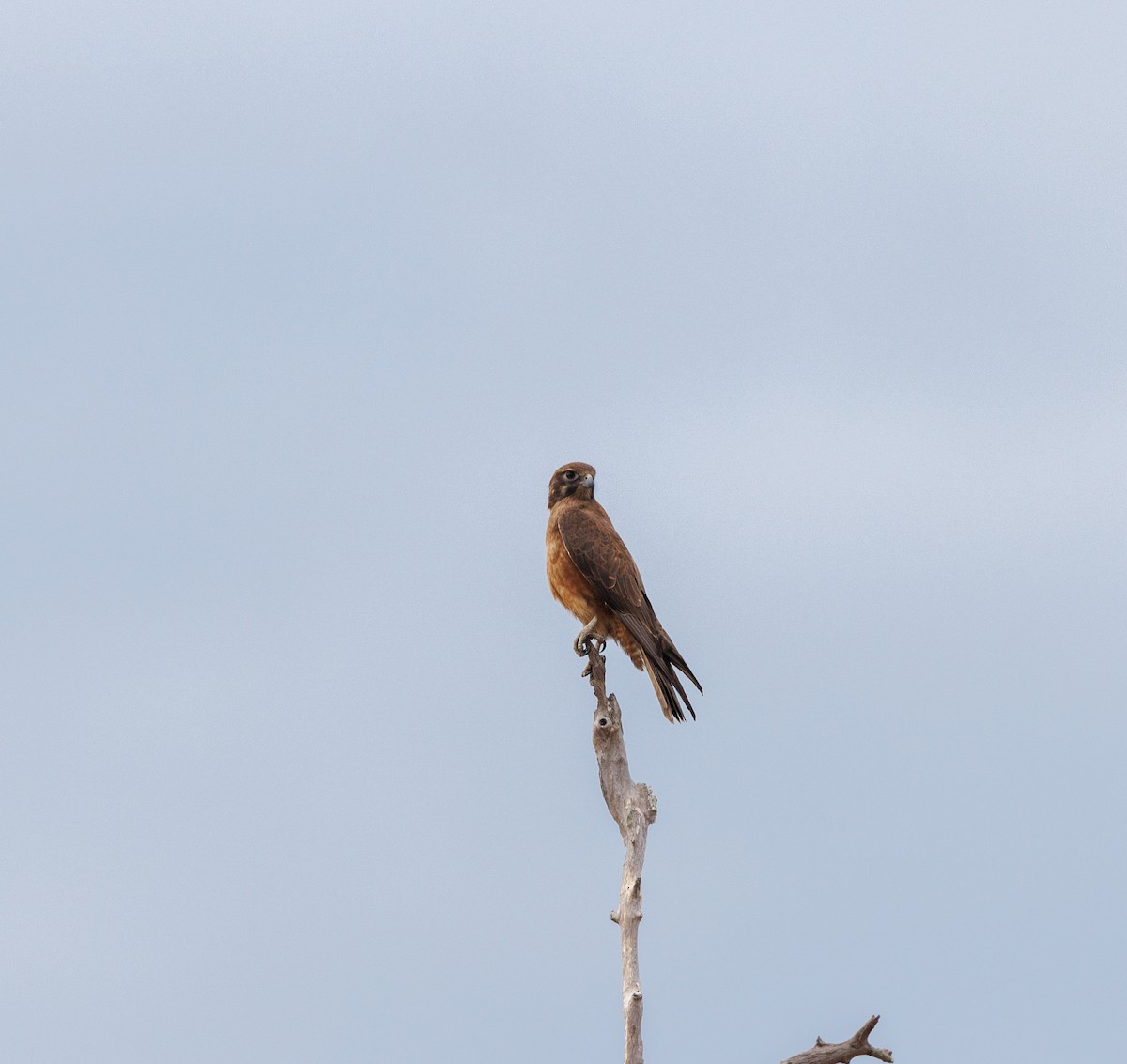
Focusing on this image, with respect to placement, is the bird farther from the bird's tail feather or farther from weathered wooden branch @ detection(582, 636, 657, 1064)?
weathered wooden branch @ detection(582, 636, 657, 1064)

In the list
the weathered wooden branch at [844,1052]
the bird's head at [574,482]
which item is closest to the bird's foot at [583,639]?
the bird's head at [574,482]

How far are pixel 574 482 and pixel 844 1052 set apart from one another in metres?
5.38

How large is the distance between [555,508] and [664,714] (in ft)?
7.45

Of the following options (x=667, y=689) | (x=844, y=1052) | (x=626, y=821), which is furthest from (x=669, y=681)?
(x=844, y=1052)

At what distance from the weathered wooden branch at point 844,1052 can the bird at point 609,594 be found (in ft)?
9.26

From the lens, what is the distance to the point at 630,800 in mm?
10469

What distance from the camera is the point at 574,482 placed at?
1343 cm

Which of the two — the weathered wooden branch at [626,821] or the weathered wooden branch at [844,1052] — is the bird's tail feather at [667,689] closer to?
the weathered wooden branch at [626,821]

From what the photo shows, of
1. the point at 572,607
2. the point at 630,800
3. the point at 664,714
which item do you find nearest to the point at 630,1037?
the point at 630,800

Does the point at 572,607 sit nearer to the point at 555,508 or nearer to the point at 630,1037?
the point at 555,508

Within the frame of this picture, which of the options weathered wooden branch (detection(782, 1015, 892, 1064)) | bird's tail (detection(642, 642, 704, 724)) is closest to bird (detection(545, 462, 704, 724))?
bird's tail (detection(642, 642, 704, 724))

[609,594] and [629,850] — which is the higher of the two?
[609,594]

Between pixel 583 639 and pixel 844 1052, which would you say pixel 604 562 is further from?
pixel 844 1052

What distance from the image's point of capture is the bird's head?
1337 cm
